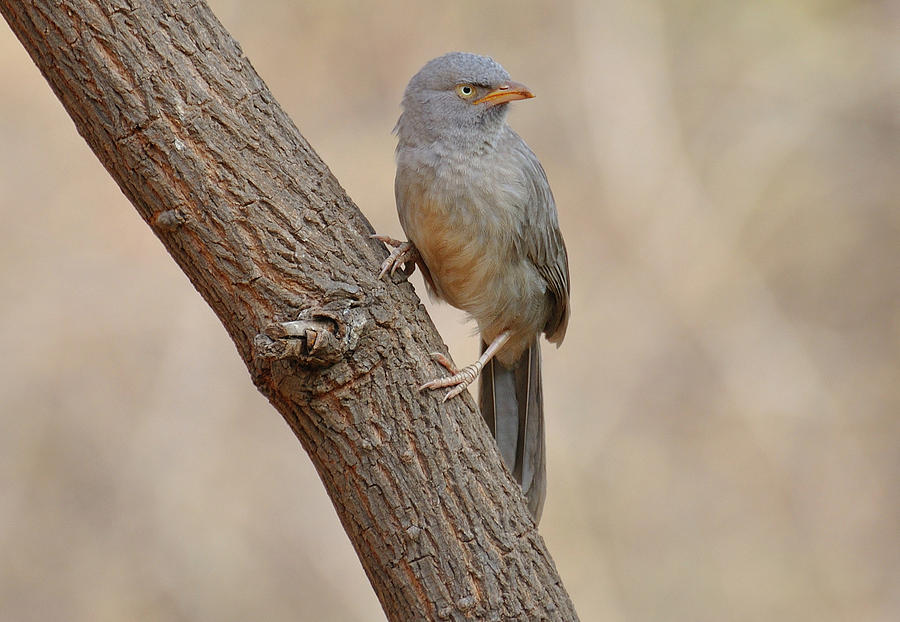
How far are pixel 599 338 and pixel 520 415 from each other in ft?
11.0

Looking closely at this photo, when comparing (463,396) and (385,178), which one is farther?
(385,178)

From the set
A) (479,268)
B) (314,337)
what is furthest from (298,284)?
(479,268)

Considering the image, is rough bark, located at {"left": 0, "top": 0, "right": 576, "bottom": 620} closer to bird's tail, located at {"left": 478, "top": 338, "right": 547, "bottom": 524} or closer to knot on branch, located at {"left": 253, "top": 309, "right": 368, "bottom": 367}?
knot on branch, located at {"left": 253, "top": 309, "right": 368, "bottom": 367}

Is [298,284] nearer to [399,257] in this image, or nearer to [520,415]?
[399,257]

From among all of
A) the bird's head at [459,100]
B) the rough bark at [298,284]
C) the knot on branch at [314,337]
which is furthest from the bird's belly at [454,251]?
the knot on branch at [314,337]

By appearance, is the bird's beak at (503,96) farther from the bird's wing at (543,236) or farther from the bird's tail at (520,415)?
the bird's tail at (520,415)

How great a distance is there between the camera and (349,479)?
9.25 feet

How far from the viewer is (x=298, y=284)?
2736 millimetres

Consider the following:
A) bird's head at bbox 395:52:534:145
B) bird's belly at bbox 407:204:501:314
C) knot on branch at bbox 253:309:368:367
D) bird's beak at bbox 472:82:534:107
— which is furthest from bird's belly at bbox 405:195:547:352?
knot on branch at bbox 253:309:368:367

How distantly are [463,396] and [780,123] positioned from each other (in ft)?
19.4

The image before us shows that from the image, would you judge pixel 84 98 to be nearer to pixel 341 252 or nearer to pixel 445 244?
pixel 341 252

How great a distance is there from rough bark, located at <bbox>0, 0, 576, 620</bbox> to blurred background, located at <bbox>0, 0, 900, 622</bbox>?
382 centimetres

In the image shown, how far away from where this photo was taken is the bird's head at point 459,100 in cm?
395

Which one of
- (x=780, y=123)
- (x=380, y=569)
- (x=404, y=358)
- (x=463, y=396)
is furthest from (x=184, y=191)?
(x=780, y=123)
